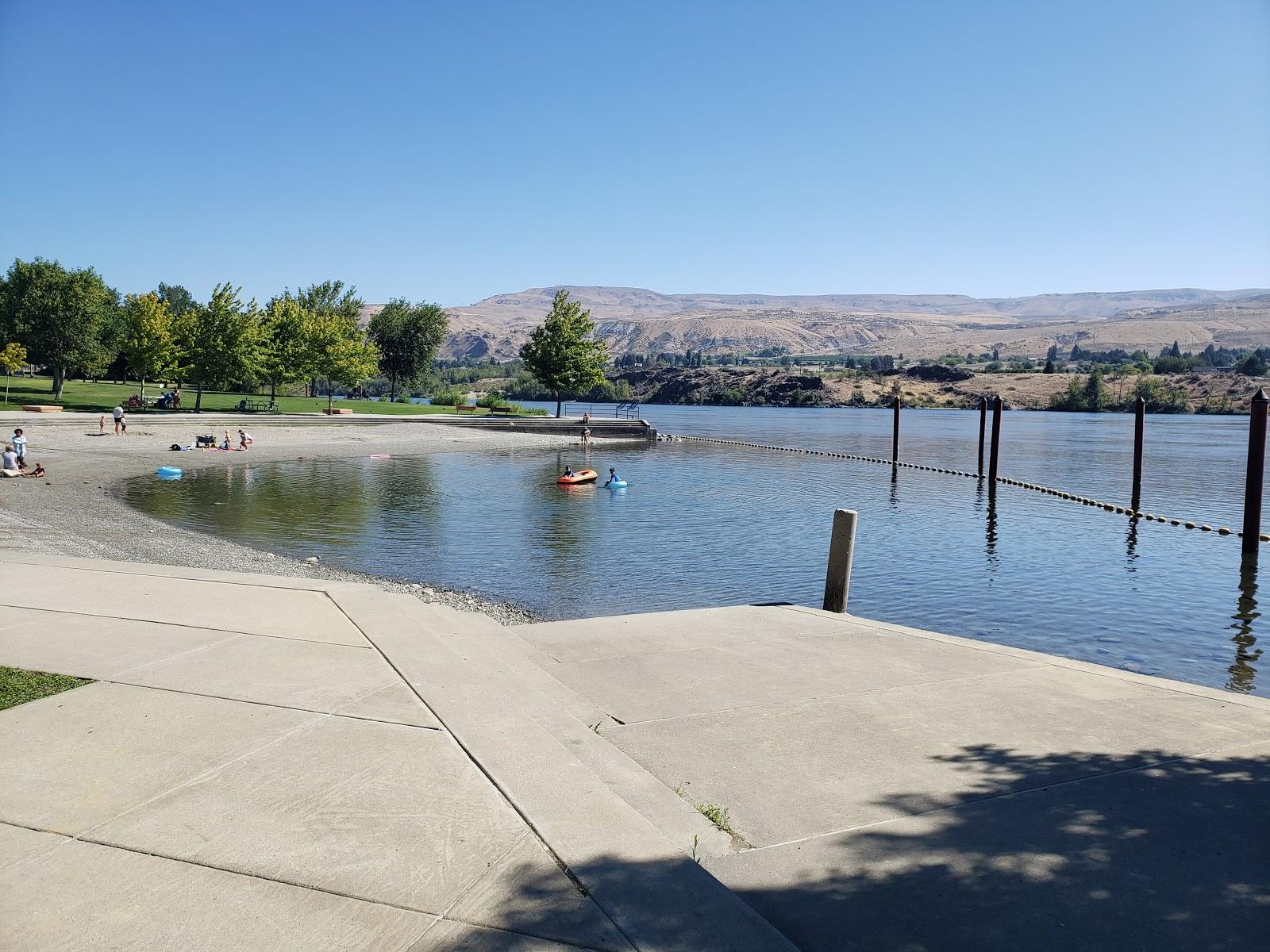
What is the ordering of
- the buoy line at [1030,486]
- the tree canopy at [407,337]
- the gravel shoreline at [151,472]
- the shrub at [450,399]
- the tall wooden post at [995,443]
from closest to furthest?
1. the gravel shoreline at [151,472]
2. the buoy line at [1030,486]
3. the tall wooden post at [995,443]
4. the shrub at [450,399]
5. the tree canopy at [407,337]

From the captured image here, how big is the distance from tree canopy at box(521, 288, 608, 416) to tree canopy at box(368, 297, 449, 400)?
875 inches

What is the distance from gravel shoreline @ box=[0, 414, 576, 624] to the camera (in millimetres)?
15211

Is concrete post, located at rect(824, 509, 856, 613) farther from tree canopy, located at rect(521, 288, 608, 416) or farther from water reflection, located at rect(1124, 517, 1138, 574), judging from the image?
tree canopy, located at rect(521, 288, 608, 416)

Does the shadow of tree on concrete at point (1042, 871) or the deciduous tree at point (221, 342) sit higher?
the deciduous tree at point (221, 342)

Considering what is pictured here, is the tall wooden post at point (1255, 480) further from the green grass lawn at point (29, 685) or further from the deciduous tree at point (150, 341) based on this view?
the deciduous tree at point (150, 341)

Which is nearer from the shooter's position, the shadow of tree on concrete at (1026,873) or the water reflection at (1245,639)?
the shadow of tree on concrete at (1026,873)

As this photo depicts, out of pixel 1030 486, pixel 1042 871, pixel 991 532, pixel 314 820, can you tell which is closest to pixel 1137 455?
pixel 1030 486

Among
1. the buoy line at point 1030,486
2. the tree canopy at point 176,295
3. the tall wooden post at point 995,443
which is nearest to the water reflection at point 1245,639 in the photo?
the buoy line at point 1030,486

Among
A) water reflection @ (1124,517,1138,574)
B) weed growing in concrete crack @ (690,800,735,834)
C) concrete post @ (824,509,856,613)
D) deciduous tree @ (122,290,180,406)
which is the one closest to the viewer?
weed growing in concrete crack @ (690,800,735,834)

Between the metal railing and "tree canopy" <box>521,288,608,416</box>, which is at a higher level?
"tree canopy" <box>521,288,608,416</box>

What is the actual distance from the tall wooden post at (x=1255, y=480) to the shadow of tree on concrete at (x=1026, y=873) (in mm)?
19866

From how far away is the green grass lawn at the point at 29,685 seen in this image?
6160 mm

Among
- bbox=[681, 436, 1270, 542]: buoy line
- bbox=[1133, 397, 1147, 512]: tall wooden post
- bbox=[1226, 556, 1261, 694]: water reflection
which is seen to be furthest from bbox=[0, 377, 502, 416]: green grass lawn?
bbox=[1226, 556, 1261, 694]: water reflection

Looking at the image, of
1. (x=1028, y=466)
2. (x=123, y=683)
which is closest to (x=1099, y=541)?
(x=123, y=683)
